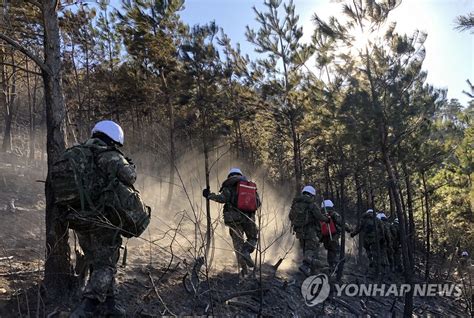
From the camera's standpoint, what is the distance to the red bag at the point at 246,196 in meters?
6.94

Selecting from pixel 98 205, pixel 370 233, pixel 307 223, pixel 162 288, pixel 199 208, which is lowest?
pixel 162 288

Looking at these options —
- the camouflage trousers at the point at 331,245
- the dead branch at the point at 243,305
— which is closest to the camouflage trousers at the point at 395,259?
the camouflage trousers at the point at 331,245

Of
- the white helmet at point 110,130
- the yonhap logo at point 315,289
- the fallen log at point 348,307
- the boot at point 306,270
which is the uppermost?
the white helmet at point 110,130

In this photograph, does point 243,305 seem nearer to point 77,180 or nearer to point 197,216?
point 77,180

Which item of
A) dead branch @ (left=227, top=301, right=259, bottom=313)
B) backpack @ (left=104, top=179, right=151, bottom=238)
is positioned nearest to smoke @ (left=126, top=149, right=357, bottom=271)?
dead branch @ (left=227, top=301, right=259, bottom=313)

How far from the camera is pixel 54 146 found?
4.62 meters

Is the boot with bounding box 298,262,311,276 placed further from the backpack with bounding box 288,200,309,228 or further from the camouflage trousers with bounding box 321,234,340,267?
the camouflage trousers with bounding box 321,234,340,267

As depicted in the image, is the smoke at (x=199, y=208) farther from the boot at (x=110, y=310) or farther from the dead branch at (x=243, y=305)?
the boot at (x=110, y=310)

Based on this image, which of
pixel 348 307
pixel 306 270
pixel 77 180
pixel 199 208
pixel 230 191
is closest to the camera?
pixel 77 180

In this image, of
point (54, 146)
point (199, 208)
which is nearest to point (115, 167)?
point (54, 146)

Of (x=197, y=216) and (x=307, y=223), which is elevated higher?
(x=307, y=223)

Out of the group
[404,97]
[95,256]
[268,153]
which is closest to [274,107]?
[404,97]

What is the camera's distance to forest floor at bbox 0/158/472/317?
396 cm

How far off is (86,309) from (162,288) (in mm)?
1882
